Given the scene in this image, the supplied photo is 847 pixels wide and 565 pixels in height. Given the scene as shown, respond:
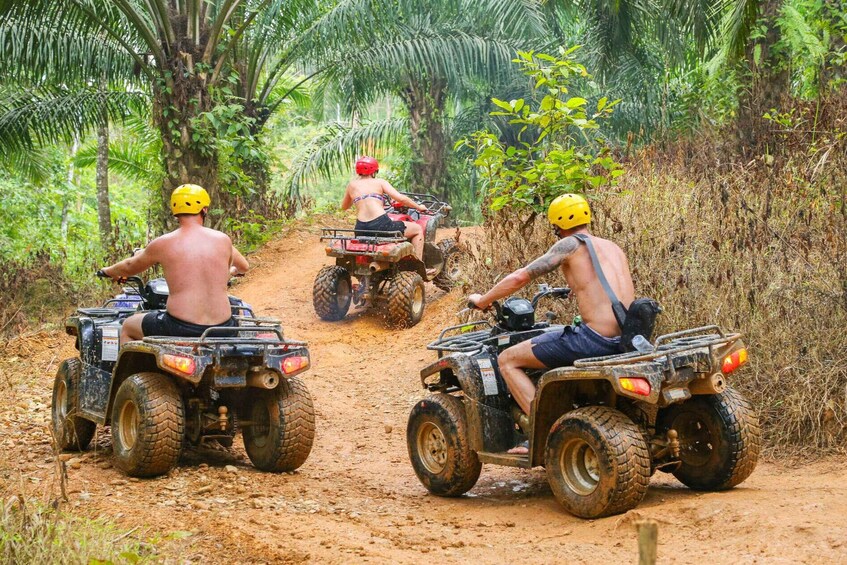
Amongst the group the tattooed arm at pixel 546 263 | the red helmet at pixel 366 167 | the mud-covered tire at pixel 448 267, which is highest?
the red helmet at pixel 366 167

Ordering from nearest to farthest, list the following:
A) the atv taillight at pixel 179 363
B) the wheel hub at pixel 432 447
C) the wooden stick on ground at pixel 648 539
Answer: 1. the wooden stick on ground at pixel 648 539
2. the atv taillight at pixel 179 363
3. the wheel hub at pixel 432 447

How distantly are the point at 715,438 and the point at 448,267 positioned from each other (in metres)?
8.58

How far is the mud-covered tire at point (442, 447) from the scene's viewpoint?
6.93 meters

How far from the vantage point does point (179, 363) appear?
6.69 metres

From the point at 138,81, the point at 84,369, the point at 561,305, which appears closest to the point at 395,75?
the point at 138,81

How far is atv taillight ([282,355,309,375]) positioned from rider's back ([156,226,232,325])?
0.62 metres

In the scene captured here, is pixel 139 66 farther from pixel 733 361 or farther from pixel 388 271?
pixel 733 361

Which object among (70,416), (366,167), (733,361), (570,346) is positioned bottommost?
(70,416)

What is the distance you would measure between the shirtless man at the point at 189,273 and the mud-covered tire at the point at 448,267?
290 inches

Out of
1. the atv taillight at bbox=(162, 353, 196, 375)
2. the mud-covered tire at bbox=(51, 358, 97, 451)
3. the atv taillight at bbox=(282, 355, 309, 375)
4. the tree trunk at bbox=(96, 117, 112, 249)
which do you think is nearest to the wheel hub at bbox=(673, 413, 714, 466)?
the atv taillight at bbox=(282, 355, 309, 375)

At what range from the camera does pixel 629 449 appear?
5.84 meters

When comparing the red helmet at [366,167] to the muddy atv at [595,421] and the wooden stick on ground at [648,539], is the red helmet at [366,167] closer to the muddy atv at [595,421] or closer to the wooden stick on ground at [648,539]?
the muddy atv at [595,421]

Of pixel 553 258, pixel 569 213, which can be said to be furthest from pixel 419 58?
pixel 553 258

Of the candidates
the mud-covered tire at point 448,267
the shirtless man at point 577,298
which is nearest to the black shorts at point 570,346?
the shirtless man at point 577,298
